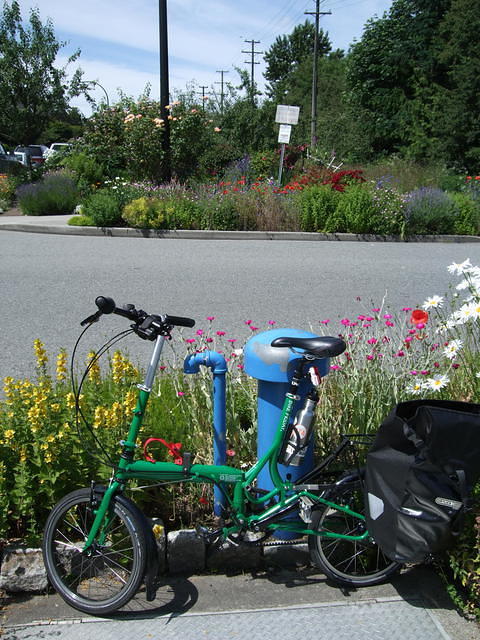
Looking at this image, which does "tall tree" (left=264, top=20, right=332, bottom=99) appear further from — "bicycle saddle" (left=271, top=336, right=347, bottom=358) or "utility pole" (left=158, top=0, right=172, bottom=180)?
"bicycle saddle" (left=271, top=336, right=347, bottom=358)

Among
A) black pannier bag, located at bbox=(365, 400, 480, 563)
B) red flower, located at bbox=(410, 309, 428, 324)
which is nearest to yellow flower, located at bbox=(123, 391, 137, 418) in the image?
black pannier bag, located at bbox=(365, 400, 480, 563)

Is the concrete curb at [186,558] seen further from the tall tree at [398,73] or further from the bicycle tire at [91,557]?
the tall tree at [398,73]

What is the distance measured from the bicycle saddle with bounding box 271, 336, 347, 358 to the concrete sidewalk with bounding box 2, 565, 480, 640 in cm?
108

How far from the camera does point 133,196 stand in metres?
13.7

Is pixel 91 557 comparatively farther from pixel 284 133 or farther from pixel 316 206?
pixel 284 133

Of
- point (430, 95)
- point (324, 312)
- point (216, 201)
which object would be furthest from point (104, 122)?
point (430, 95)

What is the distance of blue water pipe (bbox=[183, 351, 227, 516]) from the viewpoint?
113 inches

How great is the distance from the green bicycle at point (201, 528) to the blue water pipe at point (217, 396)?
0.42 feet

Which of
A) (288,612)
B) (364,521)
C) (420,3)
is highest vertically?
(420,3)

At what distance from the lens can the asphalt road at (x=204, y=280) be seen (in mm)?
6383

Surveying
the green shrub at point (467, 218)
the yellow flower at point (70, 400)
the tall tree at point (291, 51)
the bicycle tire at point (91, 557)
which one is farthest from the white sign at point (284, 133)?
the tall tree at point (291, 51)

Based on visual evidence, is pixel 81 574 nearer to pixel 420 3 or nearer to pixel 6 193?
pixel 6 193

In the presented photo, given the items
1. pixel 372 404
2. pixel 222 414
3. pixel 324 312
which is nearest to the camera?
pixel 222 414

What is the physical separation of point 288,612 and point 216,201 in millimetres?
11078
